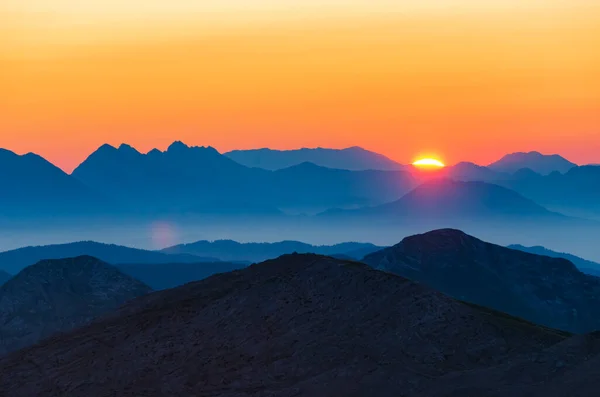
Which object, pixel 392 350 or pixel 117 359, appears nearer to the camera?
pixel 392 350

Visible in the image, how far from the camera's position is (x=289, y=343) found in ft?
434

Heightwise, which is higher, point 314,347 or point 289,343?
point 289,343

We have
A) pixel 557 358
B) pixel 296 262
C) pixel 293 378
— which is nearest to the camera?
pixel 557 358

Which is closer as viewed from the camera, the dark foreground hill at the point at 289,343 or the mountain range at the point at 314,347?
the mountain range at the point at 314,347

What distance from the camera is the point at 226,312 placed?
14588cm

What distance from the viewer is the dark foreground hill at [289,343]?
122312mm

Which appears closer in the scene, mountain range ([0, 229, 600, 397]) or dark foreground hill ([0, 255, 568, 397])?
mountain range ([0, 229, 600, 397])

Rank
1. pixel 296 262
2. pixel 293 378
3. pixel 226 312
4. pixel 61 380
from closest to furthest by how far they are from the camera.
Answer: pixel 293 378 < pixel 61 380 < pixel 226 312 < pixel 296 262

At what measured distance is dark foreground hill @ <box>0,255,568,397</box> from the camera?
12231 cm

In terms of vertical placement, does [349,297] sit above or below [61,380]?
above

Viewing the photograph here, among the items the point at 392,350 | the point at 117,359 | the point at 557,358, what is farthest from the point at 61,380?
the point at 557,358

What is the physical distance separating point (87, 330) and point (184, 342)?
25.2 m

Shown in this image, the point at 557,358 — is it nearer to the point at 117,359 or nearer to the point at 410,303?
the point at 410,303

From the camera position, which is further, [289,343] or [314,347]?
[289,343]
